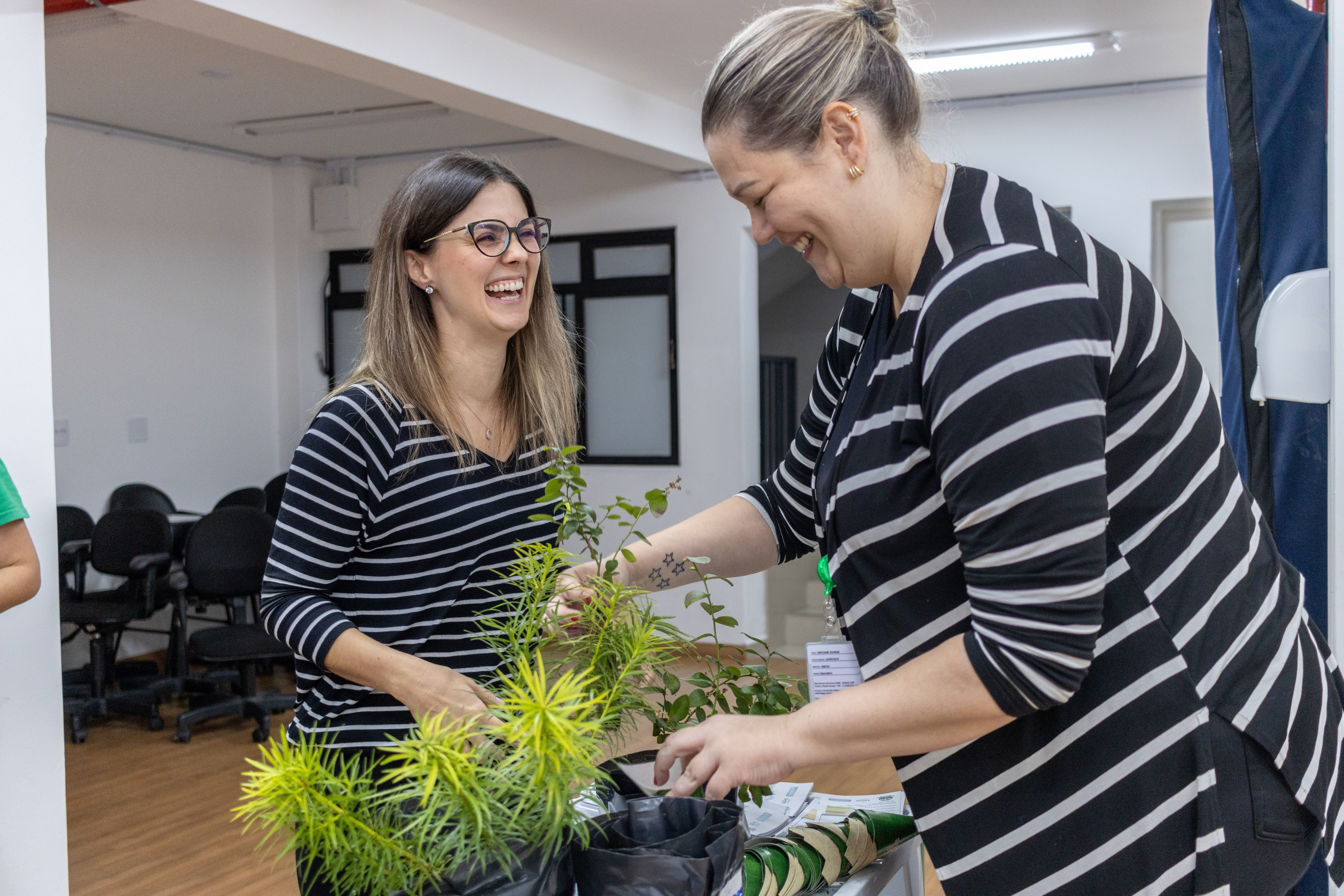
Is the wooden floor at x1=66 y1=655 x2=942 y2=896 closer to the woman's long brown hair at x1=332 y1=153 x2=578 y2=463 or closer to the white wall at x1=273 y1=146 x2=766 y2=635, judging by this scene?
the woman's long brown hair at x1=332 y1=153 x2=578 y2=463

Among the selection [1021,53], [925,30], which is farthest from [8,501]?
[1021,53]

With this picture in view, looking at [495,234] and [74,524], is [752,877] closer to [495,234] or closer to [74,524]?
[495,234]

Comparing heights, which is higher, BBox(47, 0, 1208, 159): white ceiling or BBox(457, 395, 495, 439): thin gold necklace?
BBox(47, 0, 1208, 159): white ceiling

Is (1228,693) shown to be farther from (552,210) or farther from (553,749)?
(552,210)

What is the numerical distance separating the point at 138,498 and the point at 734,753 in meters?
6.47

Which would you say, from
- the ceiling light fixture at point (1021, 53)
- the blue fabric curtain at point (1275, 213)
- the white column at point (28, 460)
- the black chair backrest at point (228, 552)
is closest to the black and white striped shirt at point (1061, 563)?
the blue fabric curtain at point (1275, 213)

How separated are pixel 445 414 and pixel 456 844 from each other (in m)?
0.77

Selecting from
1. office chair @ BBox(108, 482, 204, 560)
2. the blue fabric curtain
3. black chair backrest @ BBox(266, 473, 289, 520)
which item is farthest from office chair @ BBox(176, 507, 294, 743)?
the blue fabric curtain

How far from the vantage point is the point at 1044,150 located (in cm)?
602

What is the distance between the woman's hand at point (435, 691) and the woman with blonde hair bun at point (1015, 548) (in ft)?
0.96

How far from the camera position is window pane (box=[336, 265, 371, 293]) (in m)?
7.71

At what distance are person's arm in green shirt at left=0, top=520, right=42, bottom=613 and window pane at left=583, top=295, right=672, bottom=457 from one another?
4.81 meters

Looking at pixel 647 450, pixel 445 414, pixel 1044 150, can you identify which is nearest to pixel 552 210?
→ pixel 647 450

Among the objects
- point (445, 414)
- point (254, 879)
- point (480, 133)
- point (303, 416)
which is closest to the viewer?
point (445, 414)
